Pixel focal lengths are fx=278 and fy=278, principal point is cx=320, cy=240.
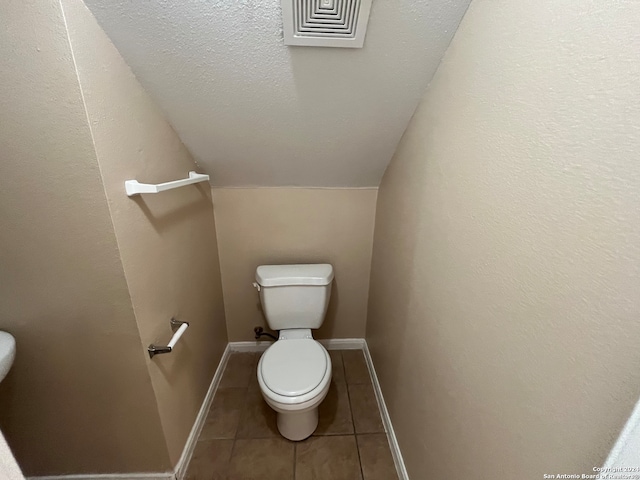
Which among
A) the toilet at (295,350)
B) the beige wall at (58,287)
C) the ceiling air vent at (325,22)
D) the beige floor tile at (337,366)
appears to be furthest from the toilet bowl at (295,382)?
the ceiling air vent at (325,22)

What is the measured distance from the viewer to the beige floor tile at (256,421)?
144 cm

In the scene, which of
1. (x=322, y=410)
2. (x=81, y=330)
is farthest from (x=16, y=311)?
(x=322, y=410)

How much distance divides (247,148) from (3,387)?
1.27 meters

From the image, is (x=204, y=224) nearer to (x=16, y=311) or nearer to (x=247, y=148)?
(x=247, y=148)

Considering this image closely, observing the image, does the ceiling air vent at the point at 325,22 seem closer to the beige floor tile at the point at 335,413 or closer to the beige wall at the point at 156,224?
the beige wall at the point at 156,224

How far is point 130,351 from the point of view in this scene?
967 mm

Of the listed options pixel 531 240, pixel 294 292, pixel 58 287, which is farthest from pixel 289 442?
pixel 531 240

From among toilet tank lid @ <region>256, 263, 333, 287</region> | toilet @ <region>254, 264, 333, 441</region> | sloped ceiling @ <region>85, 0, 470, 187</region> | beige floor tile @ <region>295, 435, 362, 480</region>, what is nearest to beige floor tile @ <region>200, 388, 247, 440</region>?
toilet @ <region>254, 264, 333, 441</region>

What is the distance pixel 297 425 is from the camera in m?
1.36

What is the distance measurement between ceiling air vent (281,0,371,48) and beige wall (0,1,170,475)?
20.8 inches

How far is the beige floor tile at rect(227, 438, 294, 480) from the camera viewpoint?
4.13 ft

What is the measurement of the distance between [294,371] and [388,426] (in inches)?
23.0

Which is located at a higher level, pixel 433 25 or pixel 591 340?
pixel 433 25

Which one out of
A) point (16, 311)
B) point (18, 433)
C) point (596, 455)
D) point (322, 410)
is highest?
point (596, 455)
